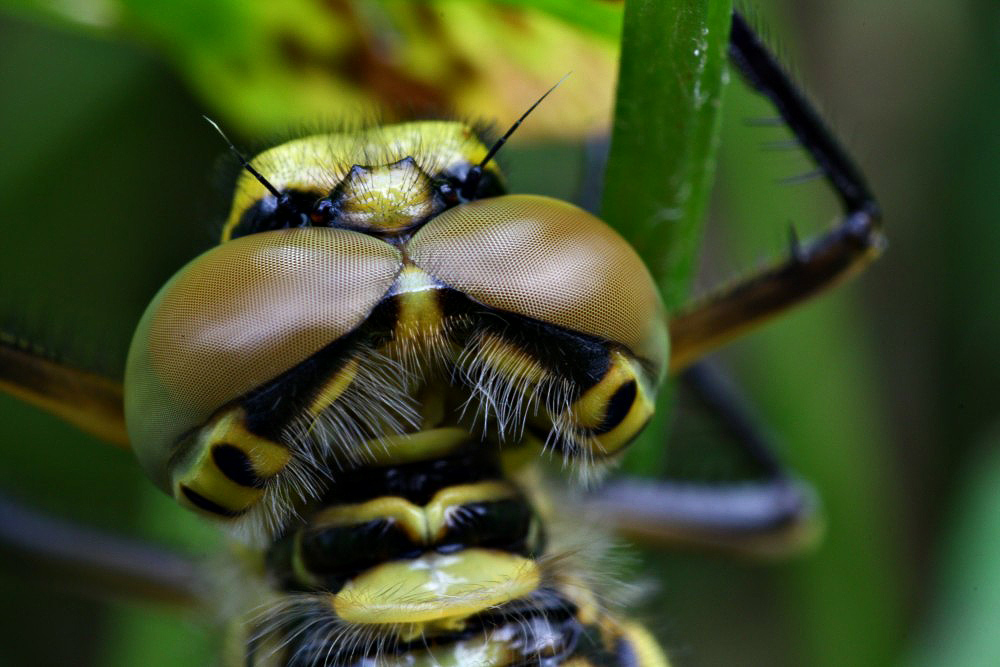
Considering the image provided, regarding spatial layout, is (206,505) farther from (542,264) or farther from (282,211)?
(542,264)

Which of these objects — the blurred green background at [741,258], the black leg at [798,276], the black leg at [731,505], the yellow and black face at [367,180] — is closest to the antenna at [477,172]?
the yellow and black face at [367,180]

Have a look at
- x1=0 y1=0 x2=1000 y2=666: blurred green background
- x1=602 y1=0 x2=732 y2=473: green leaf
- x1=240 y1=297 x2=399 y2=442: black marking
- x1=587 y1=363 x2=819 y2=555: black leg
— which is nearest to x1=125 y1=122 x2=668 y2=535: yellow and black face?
x1=240 y1=297 x2=399 y2=442: black marking

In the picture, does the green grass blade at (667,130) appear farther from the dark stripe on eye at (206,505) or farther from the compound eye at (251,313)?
the dark stripe on eye at (206,505)

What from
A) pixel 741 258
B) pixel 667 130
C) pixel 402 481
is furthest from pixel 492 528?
pixel 741 258

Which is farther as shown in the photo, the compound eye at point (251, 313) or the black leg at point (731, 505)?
the black leg at point (731, 505)

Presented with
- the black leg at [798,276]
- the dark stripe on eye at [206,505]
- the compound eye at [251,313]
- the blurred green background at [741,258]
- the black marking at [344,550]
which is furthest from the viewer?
the blurred green background at [741,258]

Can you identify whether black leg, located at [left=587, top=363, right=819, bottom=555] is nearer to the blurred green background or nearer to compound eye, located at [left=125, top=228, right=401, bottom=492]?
the blurred green background
